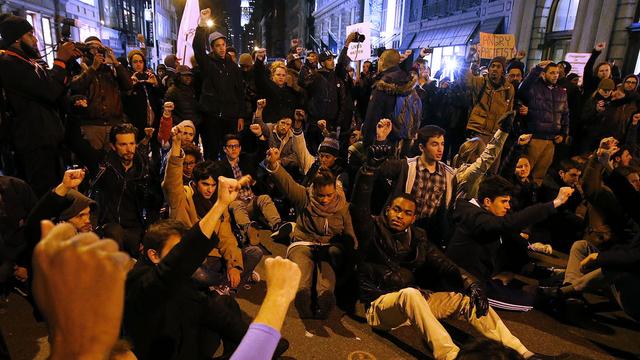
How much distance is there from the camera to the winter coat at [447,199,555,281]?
3.38m

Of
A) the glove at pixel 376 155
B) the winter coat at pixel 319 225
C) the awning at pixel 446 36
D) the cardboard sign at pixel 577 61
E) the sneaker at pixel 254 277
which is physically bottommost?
the sneaker at pixel 254 277

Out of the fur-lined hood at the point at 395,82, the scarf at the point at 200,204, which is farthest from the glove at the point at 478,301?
the fur-lined hood at the point at 395,82

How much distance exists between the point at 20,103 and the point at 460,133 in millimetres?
7012

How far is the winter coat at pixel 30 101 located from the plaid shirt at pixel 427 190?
3988 millimetres

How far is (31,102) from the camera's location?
4.38m

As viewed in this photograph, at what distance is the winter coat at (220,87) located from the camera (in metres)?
5.96

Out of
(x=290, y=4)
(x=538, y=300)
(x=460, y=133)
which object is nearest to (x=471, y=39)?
(x=460, y=133)

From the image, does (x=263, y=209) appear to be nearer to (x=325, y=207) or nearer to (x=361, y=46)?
(x=325, y=207)

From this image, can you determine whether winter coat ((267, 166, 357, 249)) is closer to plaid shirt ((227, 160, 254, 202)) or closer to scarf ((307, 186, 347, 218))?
scarf ((307, 186, 347, 218))

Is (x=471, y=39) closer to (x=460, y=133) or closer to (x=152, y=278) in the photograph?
(x=460, y=133)

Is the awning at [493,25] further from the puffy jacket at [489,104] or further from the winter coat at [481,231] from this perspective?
the winter coat at [481,231]

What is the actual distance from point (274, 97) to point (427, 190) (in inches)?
147

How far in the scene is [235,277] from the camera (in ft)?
11.9

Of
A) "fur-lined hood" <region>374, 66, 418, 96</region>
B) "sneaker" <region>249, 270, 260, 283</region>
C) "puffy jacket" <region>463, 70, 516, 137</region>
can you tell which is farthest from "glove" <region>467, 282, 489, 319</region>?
"puffy jacket" <region>463, 70, 516, 137</region>
